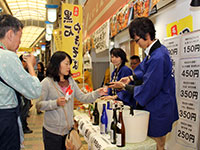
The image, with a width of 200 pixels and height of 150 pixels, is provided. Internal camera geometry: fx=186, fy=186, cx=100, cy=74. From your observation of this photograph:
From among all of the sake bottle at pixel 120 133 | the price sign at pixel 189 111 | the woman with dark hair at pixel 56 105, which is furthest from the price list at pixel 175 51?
the woman with dark hair at pixel 56 105

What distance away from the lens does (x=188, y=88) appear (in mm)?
2486

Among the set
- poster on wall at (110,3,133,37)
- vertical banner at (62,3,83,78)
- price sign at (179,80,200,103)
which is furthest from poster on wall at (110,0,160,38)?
price sign at (179,80,200,103)

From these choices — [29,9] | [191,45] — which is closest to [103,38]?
[191,45]

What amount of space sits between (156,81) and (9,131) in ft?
4.31

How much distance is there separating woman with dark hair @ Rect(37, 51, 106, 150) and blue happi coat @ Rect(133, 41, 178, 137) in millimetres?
A: 795

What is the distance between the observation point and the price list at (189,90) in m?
2.33

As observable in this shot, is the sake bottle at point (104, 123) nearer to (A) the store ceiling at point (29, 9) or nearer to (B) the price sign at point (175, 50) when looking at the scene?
(B) the price sign at point (175, 50)

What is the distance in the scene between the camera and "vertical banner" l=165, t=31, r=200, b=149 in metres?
2.33

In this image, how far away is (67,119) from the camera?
7.04 feet

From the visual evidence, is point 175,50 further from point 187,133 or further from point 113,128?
point 113,128

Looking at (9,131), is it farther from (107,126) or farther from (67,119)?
(107,126)

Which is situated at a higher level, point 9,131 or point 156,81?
point 156,81

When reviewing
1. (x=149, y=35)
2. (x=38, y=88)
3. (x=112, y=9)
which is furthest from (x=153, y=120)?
(x=112, y=9)

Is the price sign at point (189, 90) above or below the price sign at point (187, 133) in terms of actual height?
above
